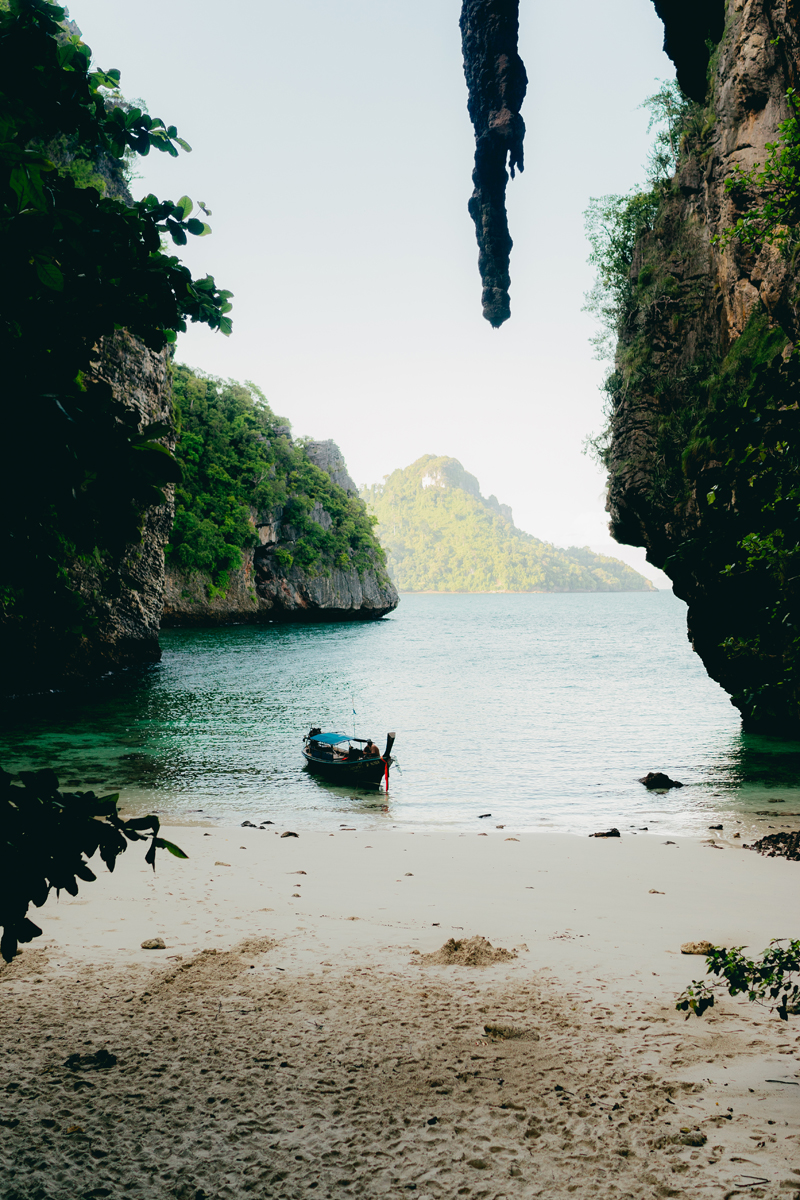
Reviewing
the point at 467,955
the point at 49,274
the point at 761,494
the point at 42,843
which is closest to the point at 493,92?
the point at 761,494

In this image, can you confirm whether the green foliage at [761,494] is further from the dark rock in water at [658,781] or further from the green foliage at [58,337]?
the dark rock in water at [658,781]

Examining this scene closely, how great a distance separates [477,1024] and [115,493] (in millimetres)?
4409

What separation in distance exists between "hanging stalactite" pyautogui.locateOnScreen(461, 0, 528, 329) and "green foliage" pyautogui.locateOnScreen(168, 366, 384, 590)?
51.2m

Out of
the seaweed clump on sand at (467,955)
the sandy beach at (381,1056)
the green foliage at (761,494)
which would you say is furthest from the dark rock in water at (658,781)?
the green foliage at (761,494)

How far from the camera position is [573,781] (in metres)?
18.0

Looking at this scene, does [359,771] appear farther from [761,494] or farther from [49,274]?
[49,274]

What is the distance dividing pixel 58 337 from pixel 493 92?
728 centimetres

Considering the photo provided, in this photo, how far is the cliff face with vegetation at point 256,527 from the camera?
61000 millimetres

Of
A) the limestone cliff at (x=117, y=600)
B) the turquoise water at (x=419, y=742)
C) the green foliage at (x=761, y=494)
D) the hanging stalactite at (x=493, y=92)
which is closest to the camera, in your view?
the green foliage at (x=761, y=494)

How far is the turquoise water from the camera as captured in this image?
15219 mm

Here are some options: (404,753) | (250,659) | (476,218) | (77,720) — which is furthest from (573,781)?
(250,659)

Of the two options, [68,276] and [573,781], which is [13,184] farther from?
[573,781]

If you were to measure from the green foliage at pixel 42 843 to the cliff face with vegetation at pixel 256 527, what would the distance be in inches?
2208

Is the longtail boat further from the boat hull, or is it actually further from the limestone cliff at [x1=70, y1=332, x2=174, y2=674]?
the limestone cliff at [x1=70, y1=332, x2=174, y2=674]
